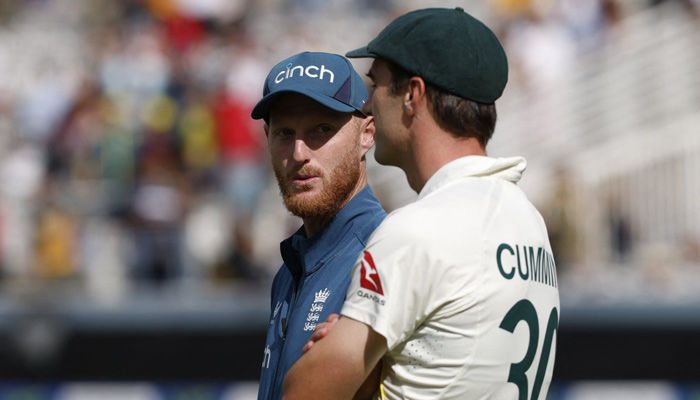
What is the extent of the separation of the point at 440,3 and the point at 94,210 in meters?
4.86

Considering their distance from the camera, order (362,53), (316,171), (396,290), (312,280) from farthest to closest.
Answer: (316,171) → (312,280) → (362,53) → (396,290)

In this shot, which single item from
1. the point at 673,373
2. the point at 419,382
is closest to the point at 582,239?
the point at 673,373

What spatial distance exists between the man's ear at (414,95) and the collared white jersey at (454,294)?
0.56 ft

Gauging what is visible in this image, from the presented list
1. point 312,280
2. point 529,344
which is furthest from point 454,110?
point 312,280

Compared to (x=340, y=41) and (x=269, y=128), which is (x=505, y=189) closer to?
(x=269, y=128)

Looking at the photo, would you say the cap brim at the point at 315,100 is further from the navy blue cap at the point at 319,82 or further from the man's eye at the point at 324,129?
the man's eye at the point at 324,129

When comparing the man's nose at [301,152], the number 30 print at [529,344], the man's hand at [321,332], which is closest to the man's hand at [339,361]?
the man's hand at [321,332]

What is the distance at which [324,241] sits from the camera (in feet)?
9.94

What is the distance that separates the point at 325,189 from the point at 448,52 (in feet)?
2.28

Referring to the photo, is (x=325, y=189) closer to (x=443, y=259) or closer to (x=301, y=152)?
(x=301, y=152)

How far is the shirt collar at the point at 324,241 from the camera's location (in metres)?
3.00

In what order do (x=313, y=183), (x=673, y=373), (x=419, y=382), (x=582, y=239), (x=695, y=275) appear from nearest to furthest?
(x=419, y=382) → (x=313, y=183) → (x=673, y=373) → (x=695, y=275) → (x=582, y=239)

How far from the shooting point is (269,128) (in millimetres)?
3186

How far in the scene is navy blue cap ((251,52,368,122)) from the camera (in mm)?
2961
